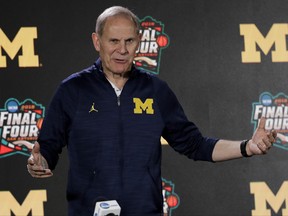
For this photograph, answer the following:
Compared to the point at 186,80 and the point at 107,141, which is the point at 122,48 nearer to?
the point at 107,141

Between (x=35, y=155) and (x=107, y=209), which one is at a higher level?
(x=35, y=155)

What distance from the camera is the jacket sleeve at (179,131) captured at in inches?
77.7

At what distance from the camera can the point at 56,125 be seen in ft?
6.10

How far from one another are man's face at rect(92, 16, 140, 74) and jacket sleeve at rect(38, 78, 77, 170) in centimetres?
18

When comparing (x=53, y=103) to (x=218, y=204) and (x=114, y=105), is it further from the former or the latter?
(x=218, y=204)

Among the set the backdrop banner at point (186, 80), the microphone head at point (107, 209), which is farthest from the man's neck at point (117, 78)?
the backdrop banner at point (186, 80)

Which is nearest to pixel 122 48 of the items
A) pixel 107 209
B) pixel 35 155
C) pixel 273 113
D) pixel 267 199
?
pixel 35 155

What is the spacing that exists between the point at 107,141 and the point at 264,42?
2.10 m

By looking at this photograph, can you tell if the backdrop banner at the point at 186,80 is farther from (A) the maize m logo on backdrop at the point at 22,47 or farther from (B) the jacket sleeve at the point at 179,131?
(B) the jacket sleeve at the point at 179,131

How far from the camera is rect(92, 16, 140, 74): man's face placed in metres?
1.87

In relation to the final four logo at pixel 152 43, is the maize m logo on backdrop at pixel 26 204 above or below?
below

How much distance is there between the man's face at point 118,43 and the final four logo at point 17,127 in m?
1.66

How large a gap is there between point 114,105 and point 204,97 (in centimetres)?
175

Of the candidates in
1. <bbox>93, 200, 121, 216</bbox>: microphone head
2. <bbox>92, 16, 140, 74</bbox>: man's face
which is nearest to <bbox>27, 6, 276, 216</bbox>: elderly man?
<bbox>92, 16, 140, 74</bbox>: man's face
